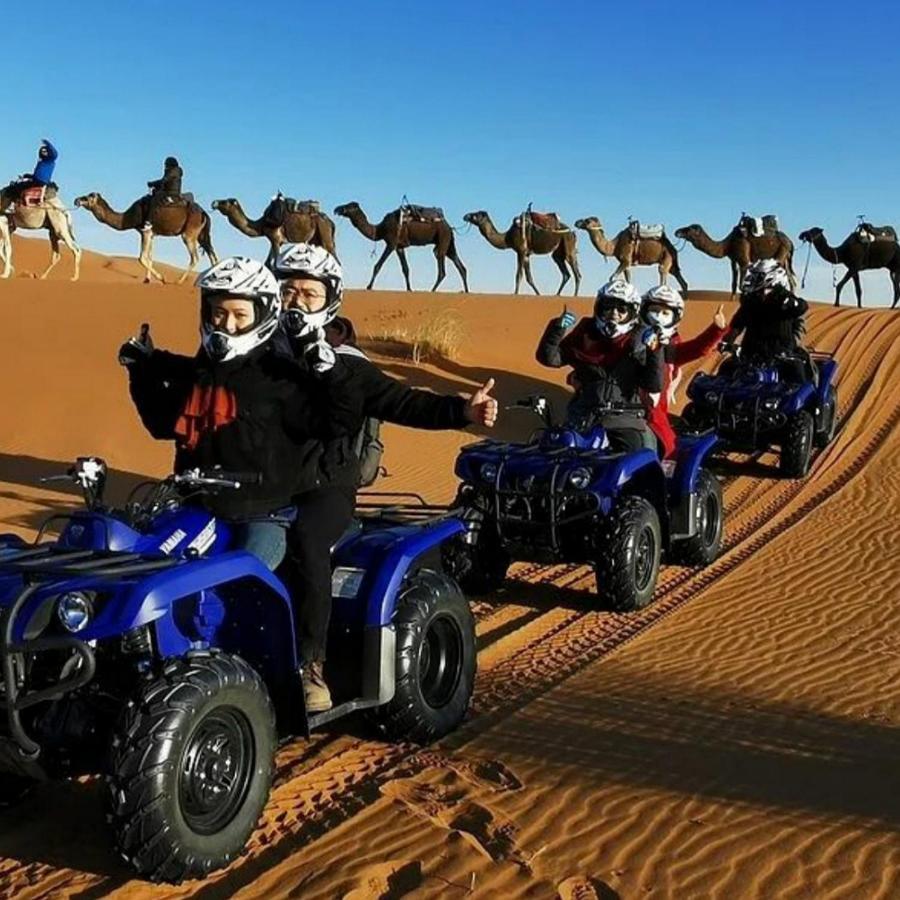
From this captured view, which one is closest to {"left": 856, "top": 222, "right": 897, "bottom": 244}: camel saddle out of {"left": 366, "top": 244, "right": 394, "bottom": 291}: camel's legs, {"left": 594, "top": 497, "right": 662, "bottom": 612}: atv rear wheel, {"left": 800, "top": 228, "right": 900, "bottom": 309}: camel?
{"left": 800, "top": 228, "right": 900, "bottom": 309}: camel

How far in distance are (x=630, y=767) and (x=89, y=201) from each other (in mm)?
26309

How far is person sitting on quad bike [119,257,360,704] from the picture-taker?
4.68 metres

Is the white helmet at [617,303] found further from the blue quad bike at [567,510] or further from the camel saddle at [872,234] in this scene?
the camel saddle at [872,234]

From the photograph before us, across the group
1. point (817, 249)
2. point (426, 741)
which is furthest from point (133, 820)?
point (817, 249)

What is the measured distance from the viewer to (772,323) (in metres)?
15.1

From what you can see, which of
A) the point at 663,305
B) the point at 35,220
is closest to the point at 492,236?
the point at 35,220

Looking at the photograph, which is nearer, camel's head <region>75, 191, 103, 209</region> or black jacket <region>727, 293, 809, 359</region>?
black jacket <region>727, 293, 809, 359</region>

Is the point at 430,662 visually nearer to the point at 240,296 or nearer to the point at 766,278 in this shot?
the point at 240,296

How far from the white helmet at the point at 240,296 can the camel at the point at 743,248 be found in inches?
1042

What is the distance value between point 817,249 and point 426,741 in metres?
28.3

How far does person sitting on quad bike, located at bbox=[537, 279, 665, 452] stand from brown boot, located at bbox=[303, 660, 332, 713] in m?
4.47

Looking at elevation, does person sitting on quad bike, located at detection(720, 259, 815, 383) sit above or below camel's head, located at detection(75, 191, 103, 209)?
below

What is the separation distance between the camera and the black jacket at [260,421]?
4703mm

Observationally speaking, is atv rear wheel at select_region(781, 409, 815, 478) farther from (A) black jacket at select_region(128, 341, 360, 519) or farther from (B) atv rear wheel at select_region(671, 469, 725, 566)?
(A) black jacket at select_region(128, 341, 360, 519)
